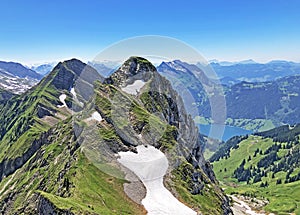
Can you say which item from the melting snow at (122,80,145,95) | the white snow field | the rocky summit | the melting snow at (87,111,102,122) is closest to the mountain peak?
the rocky summit

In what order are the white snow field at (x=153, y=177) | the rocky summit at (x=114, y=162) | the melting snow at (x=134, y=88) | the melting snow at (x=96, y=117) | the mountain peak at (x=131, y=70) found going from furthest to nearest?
the mountain peak at (x=131, y=70) → the melting snow at (x=134, y=88) → the melting snow at (x=96, y=117) → the white snow field at (x=153, y=177) → the rocky summit at (x=114, y=162)

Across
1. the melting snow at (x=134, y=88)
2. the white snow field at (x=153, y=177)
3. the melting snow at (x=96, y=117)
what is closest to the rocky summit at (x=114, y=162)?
the melting snow at (x=134, y=88)

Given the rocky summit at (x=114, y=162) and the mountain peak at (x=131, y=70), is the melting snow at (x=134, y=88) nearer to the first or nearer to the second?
the rocky summit at (x=114, y=162)

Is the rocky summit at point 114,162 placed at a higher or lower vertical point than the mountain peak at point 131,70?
lower

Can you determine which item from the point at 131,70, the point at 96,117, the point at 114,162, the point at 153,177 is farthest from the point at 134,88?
the point at 153,177

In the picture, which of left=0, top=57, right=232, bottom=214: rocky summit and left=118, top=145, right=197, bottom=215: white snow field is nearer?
left=0, top=57, right=232, bottom=214: rocky summit

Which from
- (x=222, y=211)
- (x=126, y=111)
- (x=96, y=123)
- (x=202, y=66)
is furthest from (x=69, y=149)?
(x=202, y=66)

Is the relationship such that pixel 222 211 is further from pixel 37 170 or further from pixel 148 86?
pixel 37 170

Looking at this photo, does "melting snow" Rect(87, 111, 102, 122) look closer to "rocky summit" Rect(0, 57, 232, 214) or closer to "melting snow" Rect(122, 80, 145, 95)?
"rocky summit" Rect(0, 57, 232, 214)

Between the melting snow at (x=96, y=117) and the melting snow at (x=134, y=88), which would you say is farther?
the melting snow at (x=134, y=88)
